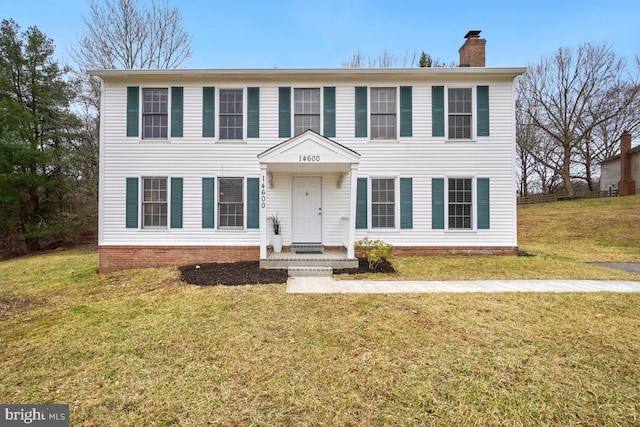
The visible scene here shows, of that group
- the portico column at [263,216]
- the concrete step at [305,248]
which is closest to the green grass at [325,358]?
the portico column at [263,216]

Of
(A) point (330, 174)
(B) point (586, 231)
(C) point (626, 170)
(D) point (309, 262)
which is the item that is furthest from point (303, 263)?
(C) point (626, 170)

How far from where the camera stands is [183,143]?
374 inches

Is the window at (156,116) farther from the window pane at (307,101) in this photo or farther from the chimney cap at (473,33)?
the chimney cap at (473,33)

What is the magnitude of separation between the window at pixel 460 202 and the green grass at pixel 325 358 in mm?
4201

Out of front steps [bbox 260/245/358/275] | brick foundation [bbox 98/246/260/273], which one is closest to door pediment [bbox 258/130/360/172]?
front steps [bbox 260/245/358/275]

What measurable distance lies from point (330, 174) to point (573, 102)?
95.3ft

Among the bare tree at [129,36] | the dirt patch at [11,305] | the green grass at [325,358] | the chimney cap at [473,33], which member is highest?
the bare tree at [129,36]

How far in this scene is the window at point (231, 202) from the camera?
31.2ft

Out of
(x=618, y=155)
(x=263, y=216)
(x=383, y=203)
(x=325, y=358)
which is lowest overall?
(x=325, y=358)

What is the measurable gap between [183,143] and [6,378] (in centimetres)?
750

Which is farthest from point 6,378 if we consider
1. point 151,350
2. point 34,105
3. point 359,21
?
point 359,21

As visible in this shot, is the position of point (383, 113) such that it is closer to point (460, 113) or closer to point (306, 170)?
point (460, 113)

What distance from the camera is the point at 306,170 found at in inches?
Result: 364

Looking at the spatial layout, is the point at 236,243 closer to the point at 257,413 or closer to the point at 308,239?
the point at 308,239
